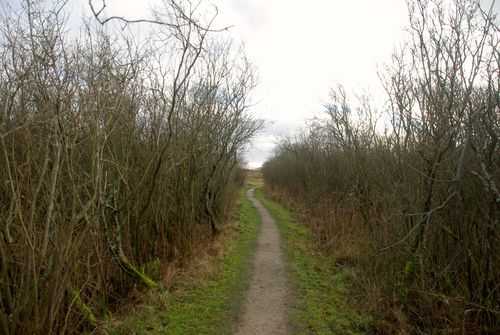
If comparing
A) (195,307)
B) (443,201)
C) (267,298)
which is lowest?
(195,307)

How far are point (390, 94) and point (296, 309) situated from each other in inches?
177

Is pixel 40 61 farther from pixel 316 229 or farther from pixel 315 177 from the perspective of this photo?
pixel 315 177

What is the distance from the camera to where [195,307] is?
6.08 m

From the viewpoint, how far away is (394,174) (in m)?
6.55

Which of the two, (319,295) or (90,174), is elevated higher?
(90,174)

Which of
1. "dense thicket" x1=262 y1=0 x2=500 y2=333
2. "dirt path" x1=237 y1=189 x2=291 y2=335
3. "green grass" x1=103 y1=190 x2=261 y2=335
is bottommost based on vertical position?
"green grass" x1=103 y1=190 x2=261 y2=335

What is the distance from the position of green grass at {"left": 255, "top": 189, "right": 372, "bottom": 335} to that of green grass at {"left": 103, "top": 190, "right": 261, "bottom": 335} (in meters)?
1.17

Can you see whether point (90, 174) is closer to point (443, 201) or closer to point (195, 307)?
point (195, 307)

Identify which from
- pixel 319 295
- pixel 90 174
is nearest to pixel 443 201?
pixel 319 295

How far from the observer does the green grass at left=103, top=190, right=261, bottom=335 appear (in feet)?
17.0

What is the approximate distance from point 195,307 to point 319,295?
2492 millimetres

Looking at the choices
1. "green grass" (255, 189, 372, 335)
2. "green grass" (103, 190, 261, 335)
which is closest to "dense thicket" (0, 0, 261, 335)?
"green grass" (103, 190, 261, 335)

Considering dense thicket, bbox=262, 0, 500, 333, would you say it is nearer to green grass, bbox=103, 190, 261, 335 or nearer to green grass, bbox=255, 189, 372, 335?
green grass, bbox=255, 189, 372, 335

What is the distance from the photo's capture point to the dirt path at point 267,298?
5.22 metres
